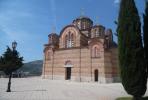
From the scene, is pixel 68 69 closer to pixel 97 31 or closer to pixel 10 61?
pixel 97 31

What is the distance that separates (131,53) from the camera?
11.9 metres

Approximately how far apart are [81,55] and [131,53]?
25.1 m

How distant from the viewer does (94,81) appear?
3447cm

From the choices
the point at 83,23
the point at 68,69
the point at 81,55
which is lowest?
the point at 68,69

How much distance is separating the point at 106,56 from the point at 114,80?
4676mm

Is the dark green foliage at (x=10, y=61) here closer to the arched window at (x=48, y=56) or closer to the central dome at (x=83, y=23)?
the arched window at (x=48, y=56)

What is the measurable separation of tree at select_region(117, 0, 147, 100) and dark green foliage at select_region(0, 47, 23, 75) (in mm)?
9954

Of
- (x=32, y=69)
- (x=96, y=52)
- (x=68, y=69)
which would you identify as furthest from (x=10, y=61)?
(x=32, y=69)

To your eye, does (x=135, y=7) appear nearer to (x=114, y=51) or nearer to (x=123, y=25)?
(x=123, y=25)

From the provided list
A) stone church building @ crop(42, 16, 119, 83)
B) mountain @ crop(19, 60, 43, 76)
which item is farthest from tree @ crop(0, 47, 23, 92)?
mountain @ crop(19, 60, 43, 76)

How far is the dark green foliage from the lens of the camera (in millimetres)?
17625

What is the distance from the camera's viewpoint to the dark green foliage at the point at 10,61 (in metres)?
17.6

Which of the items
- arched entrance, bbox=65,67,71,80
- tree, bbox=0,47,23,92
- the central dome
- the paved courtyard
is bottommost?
the paved courtyard

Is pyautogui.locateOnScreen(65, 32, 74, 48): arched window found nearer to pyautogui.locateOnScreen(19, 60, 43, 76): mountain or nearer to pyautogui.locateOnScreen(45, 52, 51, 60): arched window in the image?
pyautogui.locateOnScreen(45, 52, 51, 60): arched window
